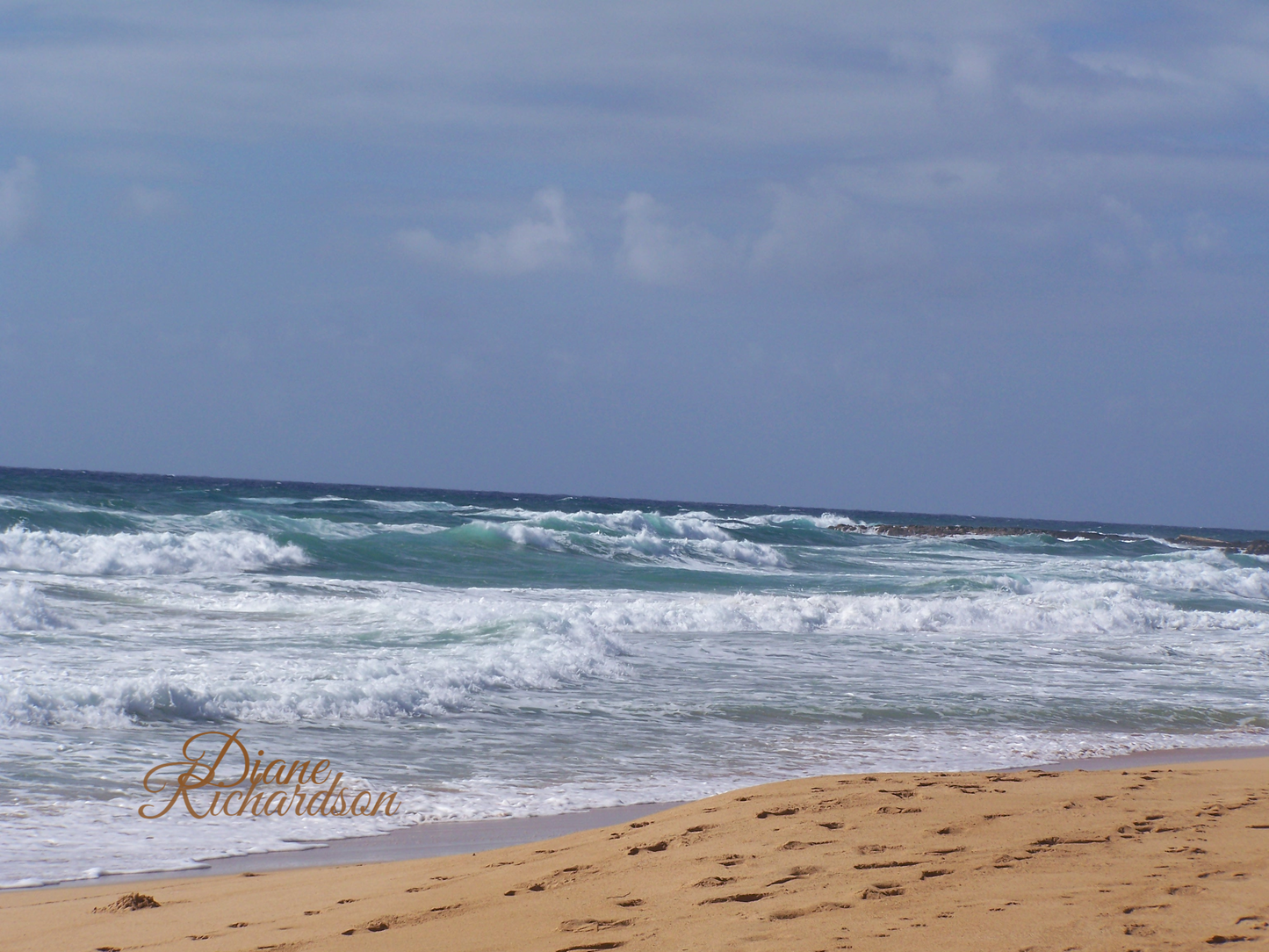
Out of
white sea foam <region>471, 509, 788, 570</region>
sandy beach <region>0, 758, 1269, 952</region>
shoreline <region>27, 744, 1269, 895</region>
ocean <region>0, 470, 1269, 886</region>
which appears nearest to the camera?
sandy beach <region>0, 758, 1269, 952</region>

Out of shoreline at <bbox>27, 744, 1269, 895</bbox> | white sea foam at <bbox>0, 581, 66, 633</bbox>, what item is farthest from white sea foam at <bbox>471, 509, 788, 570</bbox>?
shoreline at <bbox>27, 744, 1269, 895</bbox>

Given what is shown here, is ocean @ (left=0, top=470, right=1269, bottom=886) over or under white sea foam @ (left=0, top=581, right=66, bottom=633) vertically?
under

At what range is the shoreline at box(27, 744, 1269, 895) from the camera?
456 cm

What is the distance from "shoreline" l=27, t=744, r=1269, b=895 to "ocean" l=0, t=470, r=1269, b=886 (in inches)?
4.6

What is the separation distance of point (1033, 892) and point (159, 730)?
6.01 meters

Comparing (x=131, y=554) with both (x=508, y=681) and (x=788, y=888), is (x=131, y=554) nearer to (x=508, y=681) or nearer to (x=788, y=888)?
(x=508, y=681)

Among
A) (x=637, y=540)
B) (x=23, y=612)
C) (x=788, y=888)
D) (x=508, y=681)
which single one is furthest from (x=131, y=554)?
(x=788, y=888)

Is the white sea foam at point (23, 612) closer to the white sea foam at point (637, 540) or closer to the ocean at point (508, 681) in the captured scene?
the ocean at point (508, 681)

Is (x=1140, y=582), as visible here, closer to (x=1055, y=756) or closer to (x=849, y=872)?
(x=1055, y=756)

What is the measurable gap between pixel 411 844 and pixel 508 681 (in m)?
4.37

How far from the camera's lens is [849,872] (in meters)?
3.50

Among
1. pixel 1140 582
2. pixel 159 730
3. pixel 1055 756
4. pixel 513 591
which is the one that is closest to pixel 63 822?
pixel 159 730

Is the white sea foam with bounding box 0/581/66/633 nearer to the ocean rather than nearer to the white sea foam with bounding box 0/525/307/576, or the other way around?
the ocean

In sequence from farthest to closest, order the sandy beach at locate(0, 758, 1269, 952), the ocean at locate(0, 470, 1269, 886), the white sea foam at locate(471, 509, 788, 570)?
the white sea foam at locate(471, 509, 788, 570) < the ocean at locate(0, 470, 1269, 886) < the sandy beach at locate(0, 758, 1269, 952)
